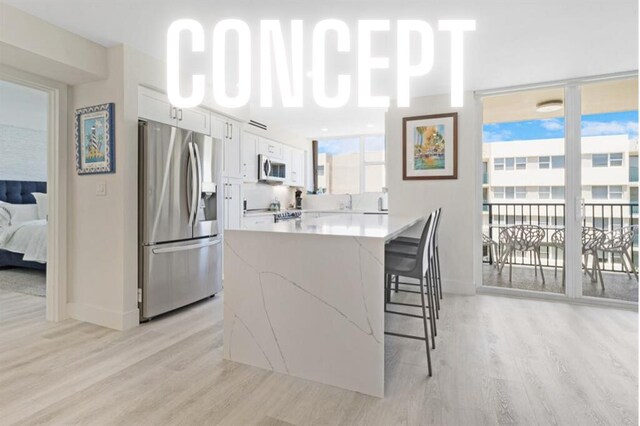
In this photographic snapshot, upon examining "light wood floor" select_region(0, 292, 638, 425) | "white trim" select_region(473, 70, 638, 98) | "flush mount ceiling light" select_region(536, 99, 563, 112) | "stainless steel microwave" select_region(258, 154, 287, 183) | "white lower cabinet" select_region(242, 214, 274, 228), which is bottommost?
"light wood floor" select_region(0, 292, 638, 425)

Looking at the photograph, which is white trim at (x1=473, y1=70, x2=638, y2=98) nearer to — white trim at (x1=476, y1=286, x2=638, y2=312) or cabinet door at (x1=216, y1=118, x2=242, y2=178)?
white trim at (x1=476, y1=286, x2=638, y2=312)

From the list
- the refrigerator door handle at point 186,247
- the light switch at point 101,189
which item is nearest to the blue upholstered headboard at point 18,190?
the light switch at point 101,189

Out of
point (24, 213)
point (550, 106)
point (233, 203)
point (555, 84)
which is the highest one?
point (555, 84)

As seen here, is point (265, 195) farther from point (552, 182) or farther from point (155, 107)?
point (552, 182)

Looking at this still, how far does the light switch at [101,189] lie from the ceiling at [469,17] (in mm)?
1143

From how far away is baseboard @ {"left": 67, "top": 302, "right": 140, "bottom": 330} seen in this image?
2818 millimetres

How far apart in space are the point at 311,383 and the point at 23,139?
6.38 metres

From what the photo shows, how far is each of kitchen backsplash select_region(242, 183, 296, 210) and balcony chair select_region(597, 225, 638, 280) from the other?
4.53 m

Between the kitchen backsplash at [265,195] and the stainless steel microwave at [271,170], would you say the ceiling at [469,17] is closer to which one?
the stainless steel microwave at [271,170]

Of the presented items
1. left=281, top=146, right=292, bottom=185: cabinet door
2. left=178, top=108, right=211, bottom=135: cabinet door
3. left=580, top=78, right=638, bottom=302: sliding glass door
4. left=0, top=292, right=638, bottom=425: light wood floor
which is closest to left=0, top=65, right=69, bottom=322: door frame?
left=0, top=292, right=638, bottom=425: light wood floor

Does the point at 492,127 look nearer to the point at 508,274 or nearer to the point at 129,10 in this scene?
the point at 508,274

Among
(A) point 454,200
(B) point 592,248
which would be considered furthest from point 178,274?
(B) point 592,248

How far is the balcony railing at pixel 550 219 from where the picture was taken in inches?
141

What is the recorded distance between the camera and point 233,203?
4344mm
